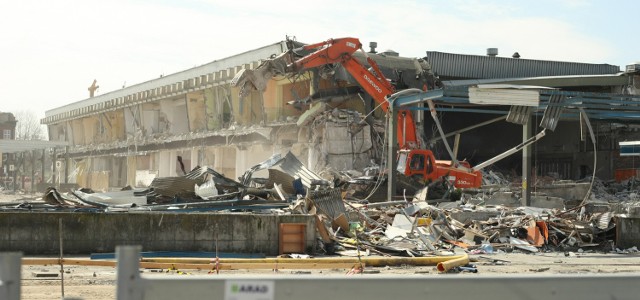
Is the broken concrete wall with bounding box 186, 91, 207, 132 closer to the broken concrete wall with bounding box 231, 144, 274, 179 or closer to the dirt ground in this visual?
the broken concrete wall with bounding box 231, 144, 274, 179

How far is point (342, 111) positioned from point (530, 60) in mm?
13917

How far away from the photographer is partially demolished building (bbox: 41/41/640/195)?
37969 mm

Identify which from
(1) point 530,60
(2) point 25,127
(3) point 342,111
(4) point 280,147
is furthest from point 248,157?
(2) point 25,127

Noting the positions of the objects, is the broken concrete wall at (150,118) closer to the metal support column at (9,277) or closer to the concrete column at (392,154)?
the concrete column at (392,154)

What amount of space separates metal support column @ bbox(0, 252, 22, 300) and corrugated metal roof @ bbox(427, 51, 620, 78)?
38554 mm

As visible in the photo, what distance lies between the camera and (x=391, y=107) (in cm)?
2975

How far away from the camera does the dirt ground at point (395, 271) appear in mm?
11459

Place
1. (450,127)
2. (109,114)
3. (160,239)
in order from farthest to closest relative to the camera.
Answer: (109,114) → (450,127) → (160,239)

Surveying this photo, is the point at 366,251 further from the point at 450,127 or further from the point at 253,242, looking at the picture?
the point at 450,127

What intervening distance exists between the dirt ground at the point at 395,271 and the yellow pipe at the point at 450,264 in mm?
270

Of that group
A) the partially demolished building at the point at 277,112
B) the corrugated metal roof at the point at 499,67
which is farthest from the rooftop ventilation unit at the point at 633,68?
the corrugated metal roof at the point at 499,67

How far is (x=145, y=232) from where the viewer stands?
16766 millimetres

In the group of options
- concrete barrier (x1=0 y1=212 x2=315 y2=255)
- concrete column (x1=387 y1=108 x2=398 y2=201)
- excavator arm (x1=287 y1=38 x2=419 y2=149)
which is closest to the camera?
concrete barrier (x1=0 y1=212 x2=315 y2=255)

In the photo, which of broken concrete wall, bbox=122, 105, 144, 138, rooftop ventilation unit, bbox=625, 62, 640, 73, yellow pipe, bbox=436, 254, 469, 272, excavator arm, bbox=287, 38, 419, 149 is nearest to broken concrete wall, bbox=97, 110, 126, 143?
broken concrete wall, bbox=122, 105, 144, 138
